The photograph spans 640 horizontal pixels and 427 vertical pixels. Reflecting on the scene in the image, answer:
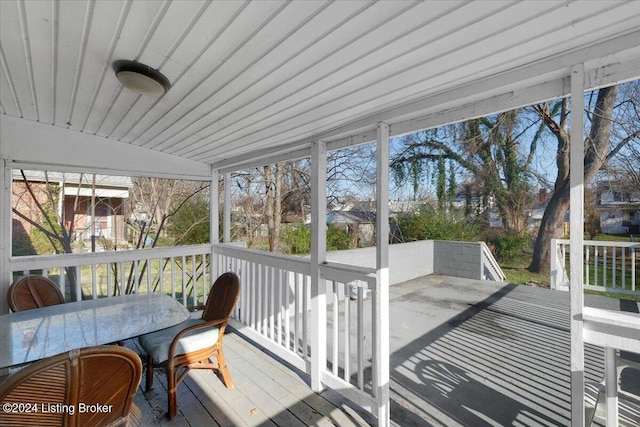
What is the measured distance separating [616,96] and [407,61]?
203 inches

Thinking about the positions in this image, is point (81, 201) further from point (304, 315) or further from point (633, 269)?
point (633, 269)

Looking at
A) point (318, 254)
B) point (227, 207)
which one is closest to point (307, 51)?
point (318, 254)

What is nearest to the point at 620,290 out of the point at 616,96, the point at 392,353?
the point at 616,96

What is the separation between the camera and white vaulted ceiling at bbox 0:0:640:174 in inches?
42.8

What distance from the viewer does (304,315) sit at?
111 inches

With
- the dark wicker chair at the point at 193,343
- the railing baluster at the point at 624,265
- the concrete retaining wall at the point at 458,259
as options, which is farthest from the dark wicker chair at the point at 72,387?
the concrete retaining wall at the point at 458,259

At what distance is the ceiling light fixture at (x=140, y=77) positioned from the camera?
5.13 ft

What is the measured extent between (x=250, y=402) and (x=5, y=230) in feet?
9.42

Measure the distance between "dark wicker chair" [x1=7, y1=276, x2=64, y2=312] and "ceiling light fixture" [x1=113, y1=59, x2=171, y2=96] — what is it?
2.23 metres

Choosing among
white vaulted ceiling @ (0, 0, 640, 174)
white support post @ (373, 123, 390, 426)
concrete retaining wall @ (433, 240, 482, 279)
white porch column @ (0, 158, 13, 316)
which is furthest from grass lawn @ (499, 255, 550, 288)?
white porch column @ (0, 158, 13, 316)

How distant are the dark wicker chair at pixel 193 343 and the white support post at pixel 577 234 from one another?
2174 millimetres

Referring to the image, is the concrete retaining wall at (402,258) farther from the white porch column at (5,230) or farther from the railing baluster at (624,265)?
the white porch column at (5,230)

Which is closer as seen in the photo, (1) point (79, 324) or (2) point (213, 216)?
(1) point (79, 324)

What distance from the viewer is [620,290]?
443 centimetres
